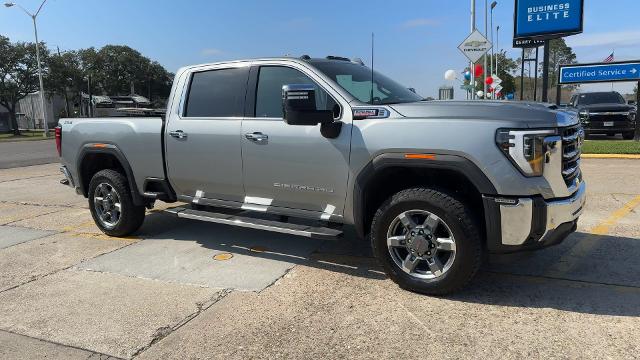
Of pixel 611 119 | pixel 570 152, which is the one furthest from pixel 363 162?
pixel 611 119

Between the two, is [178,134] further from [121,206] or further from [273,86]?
[121,206]

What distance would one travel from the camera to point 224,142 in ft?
16.7

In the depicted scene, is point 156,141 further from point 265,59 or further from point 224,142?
point 265,59

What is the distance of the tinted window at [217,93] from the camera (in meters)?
5.17

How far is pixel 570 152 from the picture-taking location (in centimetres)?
403

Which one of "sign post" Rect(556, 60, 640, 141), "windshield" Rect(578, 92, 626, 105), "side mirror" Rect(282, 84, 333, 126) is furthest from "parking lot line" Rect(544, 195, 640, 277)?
"windshield" Rect(578, 92, 626, 105)

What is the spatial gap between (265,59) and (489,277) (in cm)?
296

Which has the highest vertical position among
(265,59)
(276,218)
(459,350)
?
(265,59)

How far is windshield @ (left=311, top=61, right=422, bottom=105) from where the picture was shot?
4.68m

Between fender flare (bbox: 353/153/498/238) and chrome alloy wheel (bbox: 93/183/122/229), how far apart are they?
325cm

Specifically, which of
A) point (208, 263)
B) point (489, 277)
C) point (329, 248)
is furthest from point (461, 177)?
point (208, 263)

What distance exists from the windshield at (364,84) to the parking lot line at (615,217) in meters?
2.65

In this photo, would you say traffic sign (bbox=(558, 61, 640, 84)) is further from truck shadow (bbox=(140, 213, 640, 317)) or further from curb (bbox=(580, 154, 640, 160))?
truck shadow (bbox=(140, 213, 640, 317))

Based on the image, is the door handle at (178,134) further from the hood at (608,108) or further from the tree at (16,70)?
the tree at (16,70)
